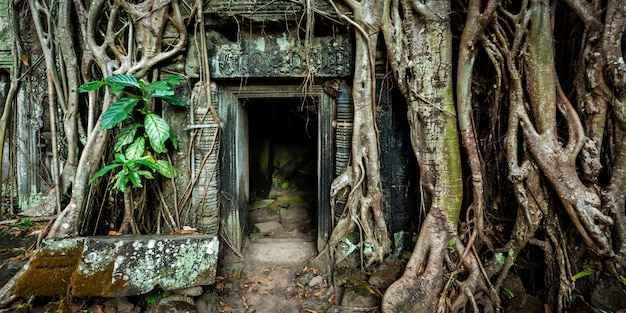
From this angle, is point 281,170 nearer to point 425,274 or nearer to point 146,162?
point 146,162

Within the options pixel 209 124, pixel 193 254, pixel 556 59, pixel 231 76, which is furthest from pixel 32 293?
pixel 556 59

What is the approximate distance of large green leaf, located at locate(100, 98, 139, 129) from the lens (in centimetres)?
249

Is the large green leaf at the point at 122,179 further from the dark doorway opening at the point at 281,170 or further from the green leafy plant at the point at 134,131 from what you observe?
the dark doorway opening at the point at 281,170

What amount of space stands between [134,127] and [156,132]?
0.98 feet

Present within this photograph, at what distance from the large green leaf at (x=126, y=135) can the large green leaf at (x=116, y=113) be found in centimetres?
18

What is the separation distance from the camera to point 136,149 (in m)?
2.73

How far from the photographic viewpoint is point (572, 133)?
2.39 m

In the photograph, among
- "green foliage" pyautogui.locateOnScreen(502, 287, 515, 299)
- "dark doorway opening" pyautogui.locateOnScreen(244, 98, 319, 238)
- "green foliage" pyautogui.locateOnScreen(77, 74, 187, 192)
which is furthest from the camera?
"dark doorway opening" pyautogui.locateOnScreen(244, 98, 319, 238)

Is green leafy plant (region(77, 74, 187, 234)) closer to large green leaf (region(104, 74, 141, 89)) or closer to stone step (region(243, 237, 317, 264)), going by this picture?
large green leaf (region(104, 74, 141, 89))

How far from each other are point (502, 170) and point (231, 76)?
2702mm

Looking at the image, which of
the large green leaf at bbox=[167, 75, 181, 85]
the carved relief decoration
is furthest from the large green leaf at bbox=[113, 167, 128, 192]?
the carved relief decoration

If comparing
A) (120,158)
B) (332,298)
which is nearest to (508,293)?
(332,298)

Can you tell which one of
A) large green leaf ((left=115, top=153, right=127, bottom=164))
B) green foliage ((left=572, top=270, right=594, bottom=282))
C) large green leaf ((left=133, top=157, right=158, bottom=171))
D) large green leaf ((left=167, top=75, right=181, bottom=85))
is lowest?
green foliage ((left=572, top=270, right=594, bottom=282))

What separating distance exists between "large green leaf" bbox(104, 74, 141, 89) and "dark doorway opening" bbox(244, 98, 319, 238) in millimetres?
1699
